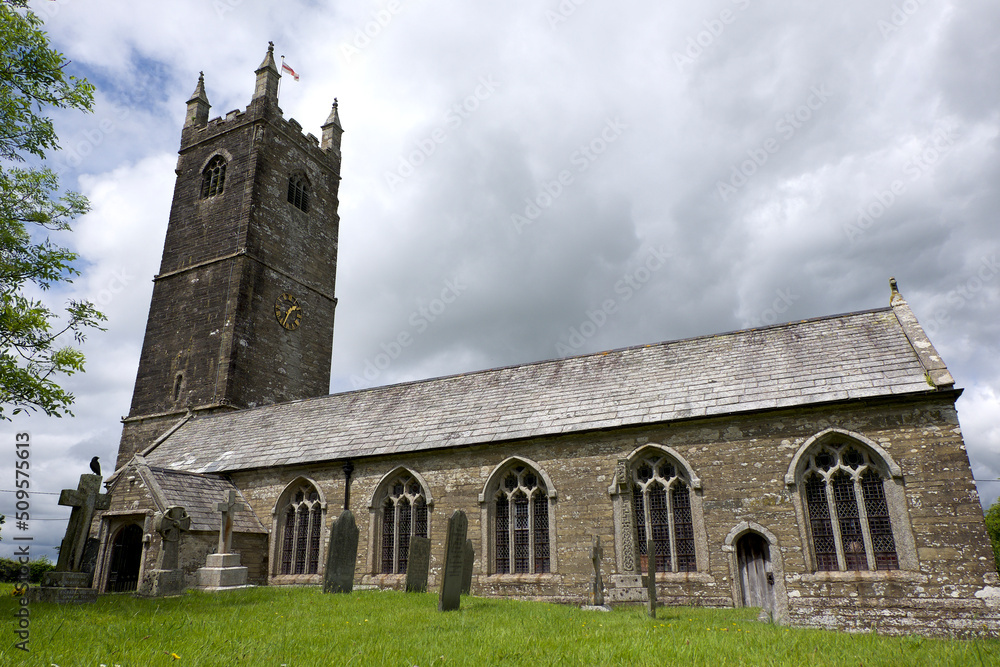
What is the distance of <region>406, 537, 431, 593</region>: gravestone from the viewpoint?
1444 cm

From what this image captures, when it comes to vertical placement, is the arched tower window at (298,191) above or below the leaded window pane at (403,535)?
above

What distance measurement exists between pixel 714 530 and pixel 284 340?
22.6 metres

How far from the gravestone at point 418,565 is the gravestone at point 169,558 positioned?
5.08m

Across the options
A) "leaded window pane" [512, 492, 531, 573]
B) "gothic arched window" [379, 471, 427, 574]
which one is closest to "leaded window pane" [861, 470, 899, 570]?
"leaded window pane" [512, 492, 531, 573]

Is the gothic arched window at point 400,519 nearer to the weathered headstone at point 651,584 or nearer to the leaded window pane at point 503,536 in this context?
the leaded window pane at point 503,536

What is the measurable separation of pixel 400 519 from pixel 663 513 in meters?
7.49

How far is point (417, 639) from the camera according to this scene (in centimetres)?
775

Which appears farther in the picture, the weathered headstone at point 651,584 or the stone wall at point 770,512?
the stone wall at point 770,512

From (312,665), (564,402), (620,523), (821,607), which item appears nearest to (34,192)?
(312,665)

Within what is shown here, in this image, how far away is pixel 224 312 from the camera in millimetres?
28375

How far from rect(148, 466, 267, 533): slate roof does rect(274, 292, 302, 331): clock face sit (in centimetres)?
1122

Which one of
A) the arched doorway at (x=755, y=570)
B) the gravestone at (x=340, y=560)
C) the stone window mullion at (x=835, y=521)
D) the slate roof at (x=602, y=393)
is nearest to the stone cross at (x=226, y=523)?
the slate roof at (x=602, y=393)

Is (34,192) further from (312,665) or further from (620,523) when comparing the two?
(620,523)

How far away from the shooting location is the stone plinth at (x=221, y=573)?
15.6m
